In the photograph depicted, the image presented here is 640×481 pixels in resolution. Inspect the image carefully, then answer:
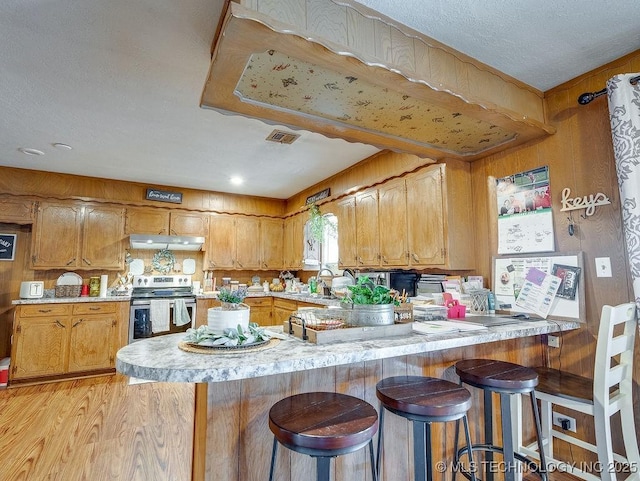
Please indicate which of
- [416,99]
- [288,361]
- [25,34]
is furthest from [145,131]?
[288,361]

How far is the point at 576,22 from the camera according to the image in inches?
67.2

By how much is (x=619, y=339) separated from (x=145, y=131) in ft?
12.1

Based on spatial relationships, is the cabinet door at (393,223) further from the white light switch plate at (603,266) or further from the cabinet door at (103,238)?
the cabinet door at (103,238)

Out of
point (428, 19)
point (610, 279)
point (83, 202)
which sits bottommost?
point (610, 279)

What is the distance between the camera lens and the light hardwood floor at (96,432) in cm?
210

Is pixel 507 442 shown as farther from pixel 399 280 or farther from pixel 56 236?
pixel 56 236

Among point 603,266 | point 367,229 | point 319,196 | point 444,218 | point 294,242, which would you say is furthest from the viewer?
point 294,242

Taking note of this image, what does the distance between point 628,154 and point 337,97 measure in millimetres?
1613

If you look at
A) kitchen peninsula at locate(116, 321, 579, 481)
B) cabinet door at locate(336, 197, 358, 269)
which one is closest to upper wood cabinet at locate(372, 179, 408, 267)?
cabinet door at locate(336, 197, 358, 269)

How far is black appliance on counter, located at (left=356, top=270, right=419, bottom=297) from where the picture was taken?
3158 mm

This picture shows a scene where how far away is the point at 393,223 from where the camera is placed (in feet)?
10.5

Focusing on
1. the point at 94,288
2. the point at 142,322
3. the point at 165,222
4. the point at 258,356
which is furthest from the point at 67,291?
the point at 258,356

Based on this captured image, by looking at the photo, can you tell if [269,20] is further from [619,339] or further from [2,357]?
[2,357]

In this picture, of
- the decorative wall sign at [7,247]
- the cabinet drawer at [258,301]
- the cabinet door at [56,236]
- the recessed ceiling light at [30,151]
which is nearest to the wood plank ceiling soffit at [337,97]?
the recessed ceiling light at [30,151]
